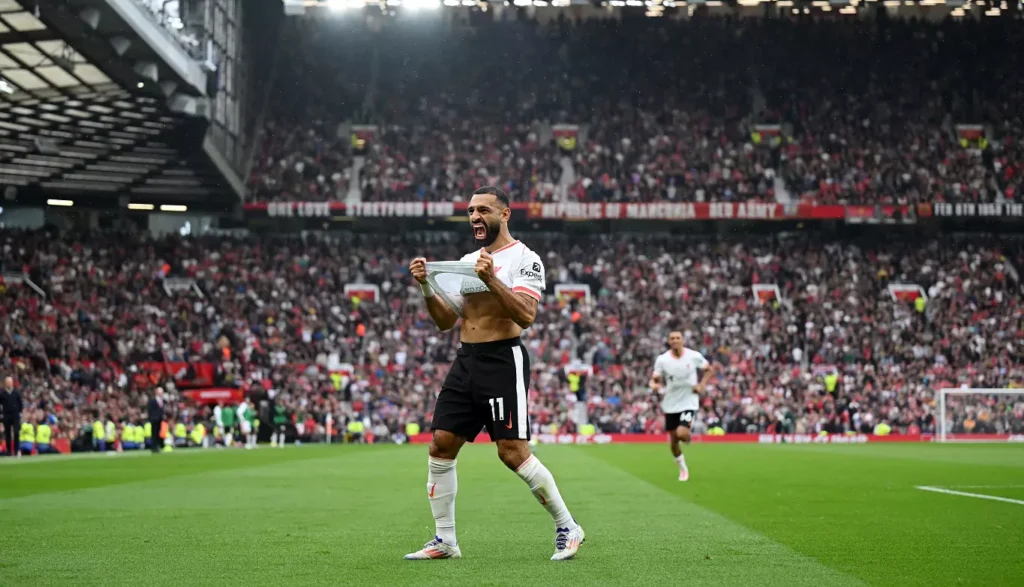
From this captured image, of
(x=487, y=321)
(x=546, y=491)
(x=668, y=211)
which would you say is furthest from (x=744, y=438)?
(x=487, y=321)

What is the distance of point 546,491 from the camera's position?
26.4 feet

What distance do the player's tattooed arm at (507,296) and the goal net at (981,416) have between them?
119ft

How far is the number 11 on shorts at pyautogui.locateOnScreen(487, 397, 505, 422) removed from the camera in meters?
7.92

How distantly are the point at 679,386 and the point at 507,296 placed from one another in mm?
11182

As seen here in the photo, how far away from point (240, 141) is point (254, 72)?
3.37 m

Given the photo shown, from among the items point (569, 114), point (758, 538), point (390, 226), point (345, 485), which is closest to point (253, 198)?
point (390, 226)

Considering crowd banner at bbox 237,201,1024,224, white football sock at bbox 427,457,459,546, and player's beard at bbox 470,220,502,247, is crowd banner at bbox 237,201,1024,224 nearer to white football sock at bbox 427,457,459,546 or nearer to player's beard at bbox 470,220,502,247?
player's beard at bbox 470,220,502,247

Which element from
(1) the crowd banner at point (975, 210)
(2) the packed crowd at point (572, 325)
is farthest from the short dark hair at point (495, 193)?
(1) the crowd banner at point (975, 210)

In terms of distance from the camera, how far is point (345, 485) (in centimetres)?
1727

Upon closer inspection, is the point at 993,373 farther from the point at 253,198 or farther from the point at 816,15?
the point at 253,198

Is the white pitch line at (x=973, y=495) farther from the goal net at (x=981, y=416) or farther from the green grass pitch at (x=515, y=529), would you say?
the goal net at (x=981, y=416)

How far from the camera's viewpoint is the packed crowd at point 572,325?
1702 inches

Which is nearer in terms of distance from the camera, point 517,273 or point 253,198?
point 517,273

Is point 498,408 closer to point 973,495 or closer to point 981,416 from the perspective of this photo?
point 973,495
